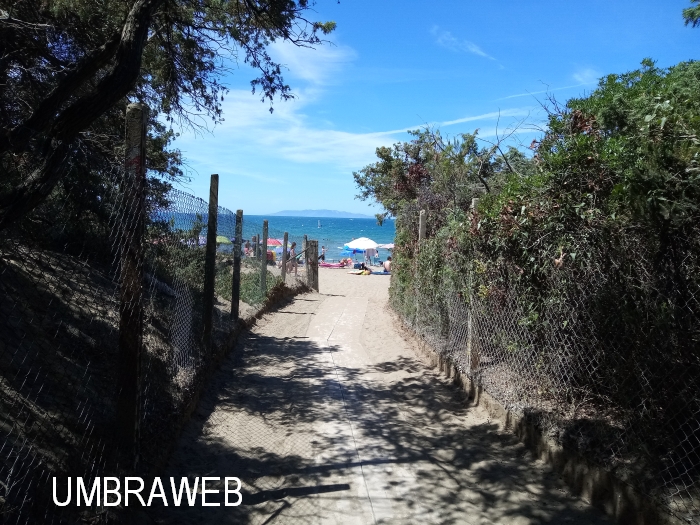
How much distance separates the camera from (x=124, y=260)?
12.4ft

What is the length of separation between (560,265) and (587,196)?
1.88 ft

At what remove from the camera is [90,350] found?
468 centimetres

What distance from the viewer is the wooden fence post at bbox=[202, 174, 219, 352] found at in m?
6.79

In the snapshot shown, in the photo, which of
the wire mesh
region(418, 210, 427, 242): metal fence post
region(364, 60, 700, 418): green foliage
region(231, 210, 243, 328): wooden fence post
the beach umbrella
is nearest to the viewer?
the wire mesh

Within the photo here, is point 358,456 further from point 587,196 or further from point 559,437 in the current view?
point 587,196

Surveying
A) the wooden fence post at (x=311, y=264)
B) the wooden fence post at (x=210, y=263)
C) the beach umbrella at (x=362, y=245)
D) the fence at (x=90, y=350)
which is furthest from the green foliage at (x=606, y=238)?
the beach umbrella at (x=362, y=245)

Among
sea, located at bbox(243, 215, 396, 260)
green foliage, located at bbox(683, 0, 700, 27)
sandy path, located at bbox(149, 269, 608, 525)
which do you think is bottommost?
sandy path, located at bbox(149, 269, 608, 525)

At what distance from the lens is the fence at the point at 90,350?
123 inches

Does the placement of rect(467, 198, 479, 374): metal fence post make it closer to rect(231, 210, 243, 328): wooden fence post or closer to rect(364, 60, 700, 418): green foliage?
rect(364, 60, 700, 418): green foliage

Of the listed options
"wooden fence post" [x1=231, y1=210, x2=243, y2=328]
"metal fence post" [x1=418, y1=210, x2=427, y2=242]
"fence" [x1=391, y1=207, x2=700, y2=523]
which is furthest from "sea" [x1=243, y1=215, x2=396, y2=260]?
"fence" [x1=391, y1=207, x2=700, y2=523]

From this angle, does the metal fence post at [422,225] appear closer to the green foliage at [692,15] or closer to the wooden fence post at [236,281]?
the wooden fence post at [236,281]

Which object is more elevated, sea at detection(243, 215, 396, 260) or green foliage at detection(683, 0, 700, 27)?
green foliage at detection(683, 0, 700, 27)

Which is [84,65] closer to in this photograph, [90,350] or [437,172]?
[90,350]

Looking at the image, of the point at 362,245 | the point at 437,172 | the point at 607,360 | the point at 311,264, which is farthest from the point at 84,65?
the point at 362,245
